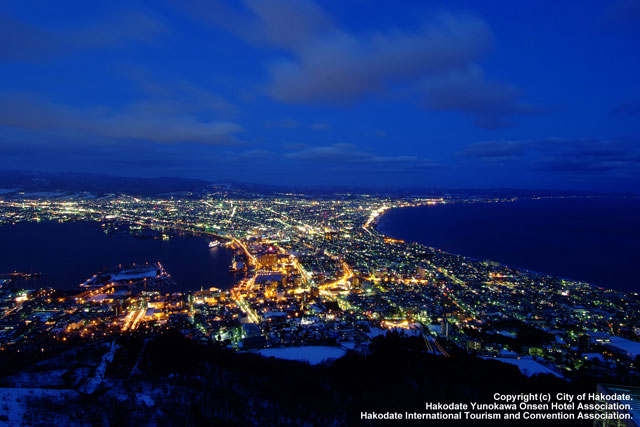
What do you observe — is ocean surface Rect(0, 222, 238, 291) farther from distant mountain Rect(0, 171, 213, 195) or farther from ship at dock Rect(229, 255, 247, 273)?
distant mountain Rect(0, 171, 213, 195)

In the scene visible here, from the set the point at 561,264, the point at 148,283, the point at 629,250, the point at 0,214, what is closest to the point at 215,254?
the point at 148,283

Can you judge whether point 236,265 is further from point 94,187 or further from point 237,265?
point 94,187

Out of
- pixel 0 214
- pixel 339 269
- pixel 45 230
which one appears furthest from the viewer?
pixel 0 214

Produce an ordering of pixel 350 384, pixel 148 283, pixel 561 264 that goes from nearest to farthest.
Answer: pixel 350 384
pixel 148 283
pixel 561 264

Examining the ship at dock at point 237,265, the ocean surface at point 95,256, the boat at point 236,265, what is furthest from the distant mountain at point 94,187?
the boat at point 236,265

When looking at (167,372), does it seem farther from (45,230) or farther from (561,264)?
(45,230)

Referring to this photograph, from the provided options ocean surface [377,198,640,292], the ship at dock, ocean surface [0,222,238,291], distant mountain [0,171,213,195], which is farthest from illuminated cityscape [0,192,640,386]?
distant mountain [0,171,213,195]

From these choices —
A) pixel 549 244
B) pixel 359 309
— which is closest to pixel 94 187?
pixel 359 309

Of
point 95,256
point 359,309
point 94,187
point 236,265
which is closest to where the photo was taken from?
point 359,309
